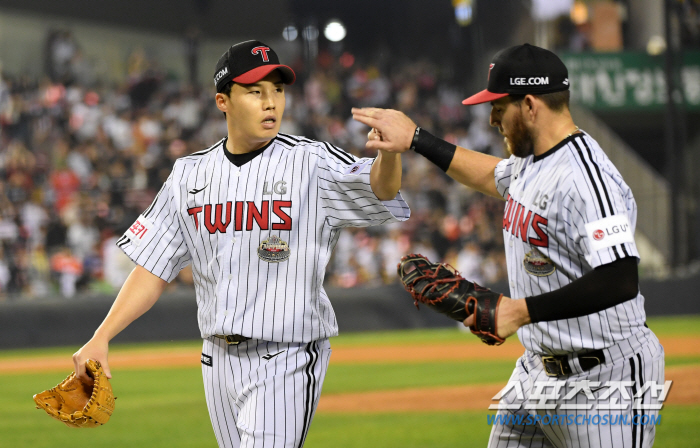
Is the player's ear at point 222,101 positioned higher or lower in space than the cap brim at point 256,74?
lower

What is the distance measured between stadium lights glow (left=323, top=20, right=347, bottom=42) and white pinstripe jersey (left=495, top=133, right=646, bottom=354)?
1997cm

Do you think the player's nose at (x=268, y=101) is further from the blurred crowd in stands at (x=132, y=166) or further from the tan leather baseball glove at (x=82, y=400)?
the blurred crowd in stands at (x=132, y=166)

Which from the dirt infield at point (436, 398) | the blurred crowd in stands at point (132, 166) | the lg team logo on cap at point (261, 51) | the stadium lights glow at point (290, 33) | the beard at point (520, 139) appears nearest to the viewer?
the beard at point (520, 139)

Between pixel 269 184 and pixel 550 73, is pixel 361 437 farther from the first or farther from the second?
pixel 550 73

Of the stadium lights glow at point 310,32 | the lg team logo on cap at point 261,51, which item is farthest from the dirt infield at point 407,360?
the stadium lights glow at point 310,32

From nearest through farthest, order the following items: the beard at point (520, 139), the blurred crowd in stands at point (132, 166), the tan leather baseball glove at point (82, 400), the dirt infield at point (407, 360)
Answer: the beard at point (520, 139), the tan leather baseball glove at point (82, 400), the dirt infield at point (407, 360), the blurred crowd in stands at point (132, 166)

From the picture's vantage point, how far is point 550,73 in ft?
8.82

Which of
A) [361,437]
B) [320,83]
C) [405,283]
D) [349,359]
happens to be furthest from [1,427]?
[320,83]

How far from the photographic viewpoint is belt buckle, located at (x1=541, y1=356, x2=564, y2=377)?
2.76m

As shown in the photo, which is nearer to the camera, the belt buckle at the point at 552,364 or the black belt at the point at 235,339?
the belt buckle at the point at 552,364

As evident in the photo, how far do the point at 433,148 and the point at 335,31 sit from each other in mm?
19842

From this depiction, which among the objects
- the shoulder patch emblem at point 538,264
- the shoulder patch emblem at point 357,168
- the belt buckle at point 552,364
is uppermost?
the shoulder patch emblem at point 357,168
